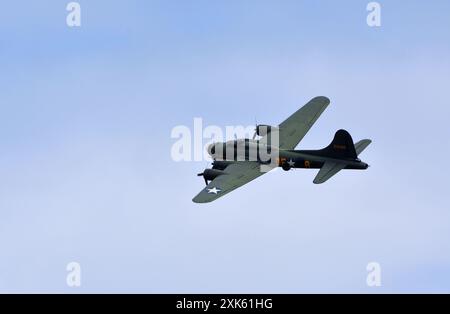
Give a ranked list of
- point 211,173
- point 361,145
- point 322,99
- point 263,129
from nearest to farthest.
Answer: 1. point 361,145
2. point 211,173
3. point 263,129
4. point 322,99

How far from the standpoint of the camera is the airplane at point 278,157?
7175 centimetres

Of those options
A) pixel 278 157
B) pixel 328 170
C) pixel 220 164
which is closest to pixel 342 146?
pixel 328 170

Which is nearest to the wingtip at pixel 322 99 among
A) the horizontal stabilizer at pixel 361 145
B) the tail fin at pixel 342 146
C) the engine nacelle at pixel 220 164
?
the horizontal stabilizer at pixel 361 145

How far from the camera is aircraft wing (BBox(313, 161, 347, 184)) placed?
232ft

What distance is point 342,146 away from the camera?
72688 mm

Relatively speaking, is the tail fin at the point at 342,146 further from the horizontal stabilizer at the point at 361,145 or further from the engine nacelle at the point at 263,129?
the engine nacelle at the point at 263,129

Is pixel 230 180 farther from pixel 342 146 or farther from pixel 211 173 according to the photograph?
pixel 342 146

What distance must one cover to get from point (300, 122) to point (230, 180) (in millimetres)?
12637

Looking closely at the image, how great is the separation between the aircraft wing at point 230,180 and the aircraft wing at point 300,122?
17.1 ft

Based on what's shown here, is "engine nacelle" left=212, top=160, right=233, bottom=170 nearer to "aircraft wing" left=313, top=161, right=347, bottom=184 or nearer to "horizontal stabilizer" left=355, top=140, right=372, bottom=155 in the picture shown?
"aircraft wing" left=313, top=161, right=347, bottom=184

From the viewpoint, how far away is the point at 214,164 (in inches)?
3036

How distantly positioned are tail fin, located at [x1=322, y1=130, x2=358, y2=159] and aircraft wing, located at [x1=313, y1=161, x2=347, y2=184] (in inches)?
26.6
